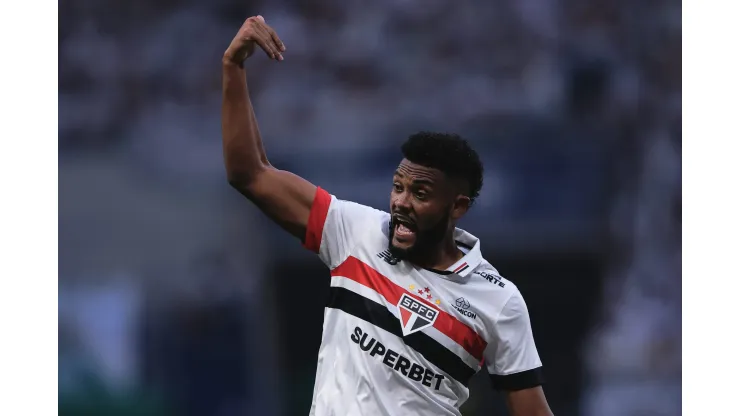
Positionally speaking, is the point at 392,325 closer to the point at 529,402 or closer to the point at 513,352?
the point at 513,352

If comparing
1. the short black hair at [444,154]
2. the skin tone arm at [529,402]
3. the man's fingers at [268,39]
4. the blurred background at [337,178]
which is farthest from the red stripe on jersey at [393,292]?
the blurred background at [337,178]

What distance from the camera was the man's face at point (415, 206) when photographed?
272cm

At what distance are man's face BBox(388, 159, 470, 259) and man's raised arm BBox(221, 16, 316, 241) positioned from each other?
29 centimetres

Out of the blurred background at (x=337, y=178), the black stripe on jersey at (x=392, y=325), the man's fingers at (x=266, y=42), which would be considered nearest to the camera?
the man's fingers at (x=266, y=42)

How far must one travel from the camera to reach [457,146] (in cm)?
284

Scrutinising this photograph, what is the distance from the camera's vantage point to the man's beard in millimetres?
2719

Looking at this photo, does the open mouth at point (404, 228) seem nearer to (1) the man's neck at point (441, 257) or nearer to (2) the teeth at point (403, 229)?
(2) the teeth at point (403, 229)

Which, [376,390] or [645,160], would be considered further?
[645,160]

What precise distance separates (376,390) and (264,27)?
1.15 meters

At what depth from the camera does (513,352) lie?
2.82m

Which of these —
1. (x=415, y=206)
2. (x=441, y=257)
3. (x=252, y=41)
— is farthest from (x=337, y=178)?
(x=252, y=41)

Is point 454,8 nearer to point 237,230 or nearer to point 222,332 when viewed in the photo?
point 237,230

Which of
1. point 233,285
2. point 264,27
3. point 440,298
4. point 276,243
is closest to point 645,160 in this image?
point 276,243

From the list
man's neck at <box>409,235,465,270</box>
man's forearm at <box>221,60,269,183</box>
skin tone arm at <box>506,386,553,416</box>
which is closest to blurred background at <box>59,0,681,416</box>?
skin tone arm at <box>506,386,553,416</box>
